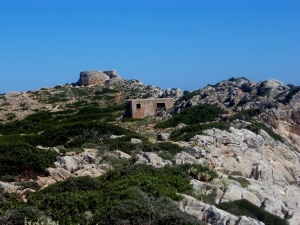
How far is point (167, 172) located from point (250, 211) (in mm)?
3401

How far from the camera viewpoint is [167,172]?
45.6ft

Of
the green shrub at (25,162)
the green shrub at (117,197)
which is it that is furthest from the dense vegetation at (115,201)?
the green shrub at (25,162)

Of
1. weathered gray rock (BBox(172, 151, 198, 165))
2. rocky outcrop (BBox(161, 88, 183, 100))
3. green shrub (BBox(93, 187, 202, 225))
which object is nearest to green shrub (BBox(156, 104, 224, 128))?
weathered gray rock (BBox(172, 151, 198, 165))

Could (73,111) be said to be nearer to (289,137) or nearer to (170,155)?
(289,137)

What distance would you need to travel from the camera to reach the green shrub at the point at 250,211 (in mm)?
10828

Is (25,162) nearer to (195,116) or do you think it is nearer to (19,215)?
(19,215)

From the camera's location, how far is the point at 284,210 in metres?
12.0

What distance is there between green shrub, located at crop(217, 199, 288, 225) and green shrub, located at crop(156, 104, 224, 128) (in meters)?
23.2

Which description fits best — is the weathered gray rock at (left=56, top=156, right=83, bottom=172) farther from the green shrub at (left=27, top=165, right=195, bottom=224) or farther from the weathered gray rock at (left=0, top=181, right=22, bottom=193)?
the weathered gray rock at (left=0, top=181, right=22, bottom=193)

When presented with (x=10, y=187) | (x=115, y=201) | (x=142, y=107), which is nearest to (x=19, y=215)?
(x=115, y=201)

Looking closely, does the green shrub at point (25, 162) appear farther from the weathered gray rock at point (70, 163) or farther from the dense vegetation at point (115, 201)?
the dense vegetation at point (115, 201)

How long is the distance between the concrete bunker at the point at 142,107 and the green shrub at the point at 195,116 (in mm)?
5670

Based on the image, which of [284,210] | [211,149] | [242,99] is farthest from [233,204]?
[242,99]

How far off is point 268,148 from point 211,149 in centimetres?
632
